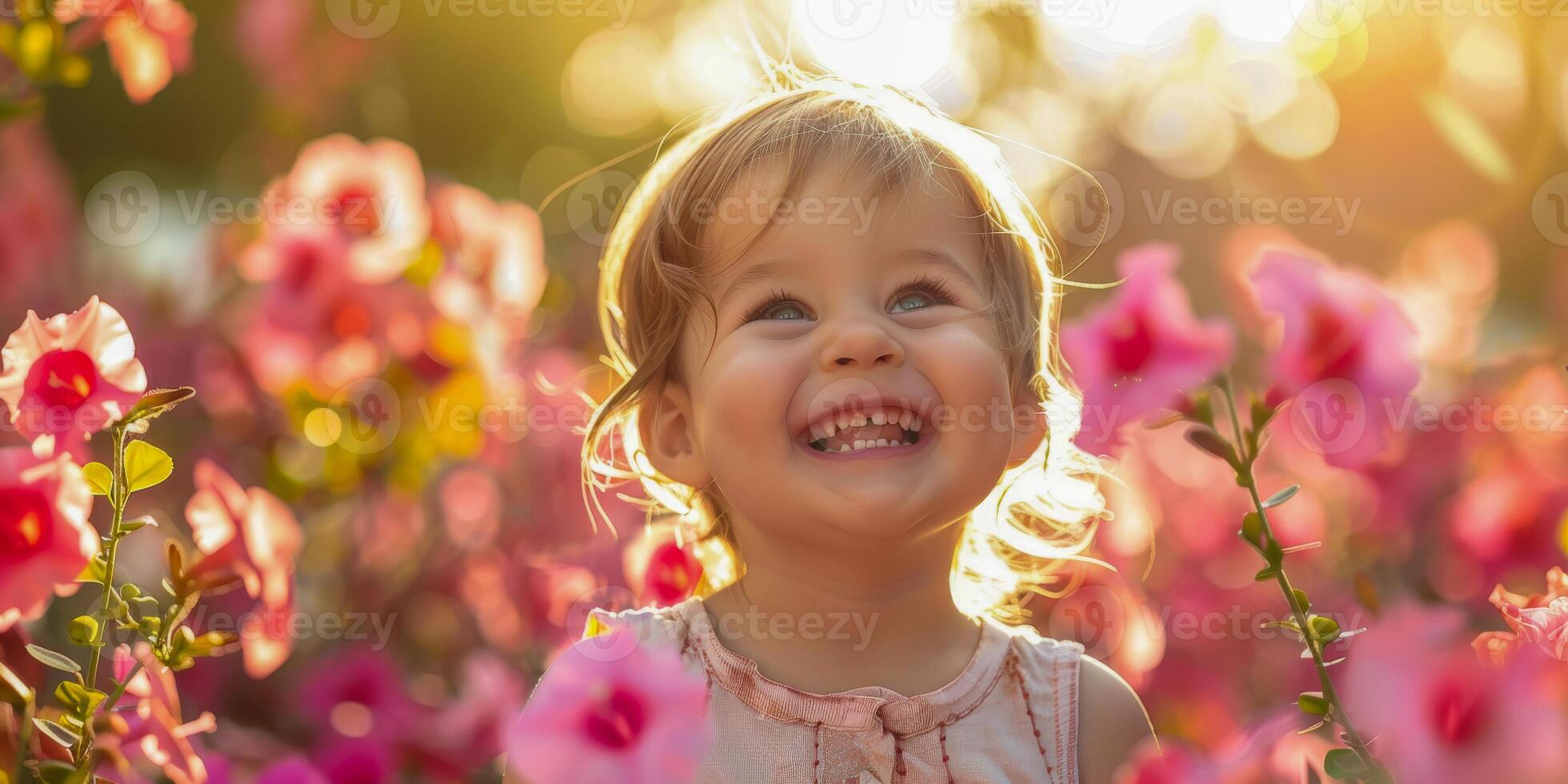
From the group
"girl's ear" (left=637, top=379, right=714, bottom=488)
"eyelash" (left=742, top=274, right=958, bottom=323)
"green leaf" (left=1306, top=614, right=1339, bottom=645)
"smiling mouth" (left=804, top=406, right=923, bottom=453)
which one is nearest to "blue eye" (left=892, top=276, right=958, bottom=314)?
"eyelash" (left=742, top=274, right=958, bottom=323)

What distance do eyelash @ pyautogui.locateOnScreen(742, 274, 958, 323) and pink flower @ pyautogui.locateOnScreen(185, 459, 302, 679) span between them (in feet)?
1.39

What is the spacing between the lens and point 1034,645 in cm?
125

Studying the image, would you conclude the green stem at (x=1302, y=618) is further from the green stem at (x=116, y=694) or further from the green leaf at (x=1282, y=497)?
the green stem at (x=116, y=694)

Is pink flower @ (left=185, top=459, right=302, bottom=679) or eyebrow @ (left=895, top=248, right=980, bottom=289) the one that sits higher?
eyebrow @ (left=895, top=248, right=980, bottom=289)

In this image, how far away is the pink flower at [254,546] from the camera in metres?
1.01

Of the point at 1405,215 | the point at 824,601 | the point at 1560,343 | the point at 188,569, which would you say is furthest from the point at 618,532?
the point at 1405,215

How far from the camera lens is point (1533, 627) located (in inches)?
29.1

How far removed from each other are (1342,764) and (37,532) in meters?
0.73

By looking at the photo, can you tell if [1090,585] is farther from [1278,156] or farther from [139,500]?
[1278,156]

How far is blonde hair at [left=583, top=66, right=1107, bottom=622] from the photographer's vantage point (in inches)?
48.3

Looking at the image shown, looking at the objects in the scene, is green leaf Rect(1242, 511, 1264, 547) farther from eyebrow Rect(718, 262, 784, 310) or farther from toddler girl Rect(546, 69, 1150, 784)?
eyebrow Rect(718, 262, 784, 310)

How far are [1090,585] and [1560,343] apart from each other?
1344 millimetres

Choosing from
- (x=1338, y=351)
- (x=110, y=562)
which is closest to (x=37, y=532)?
(x=110, y=562)

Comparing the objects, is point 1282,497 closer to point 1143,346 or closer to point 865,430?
point 1143,346
